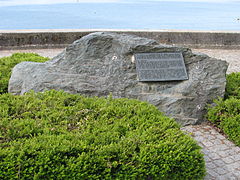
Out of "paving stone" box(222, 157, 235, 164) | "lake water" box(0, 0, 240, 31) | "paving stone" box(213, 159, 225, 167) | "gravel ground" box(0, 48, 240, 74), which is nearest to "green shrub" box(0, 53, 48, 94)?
"gravel ground" box(0, 48, 240, 74)

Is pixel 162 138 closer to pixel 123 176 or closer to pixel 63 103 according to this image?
pixel 123 176

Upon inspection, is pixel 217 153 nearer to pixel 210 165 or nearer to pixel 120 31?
pixel 210 165

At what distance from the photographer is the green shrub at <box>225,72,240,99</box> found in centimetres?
660

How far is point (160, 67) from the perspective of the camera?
20.5 ft

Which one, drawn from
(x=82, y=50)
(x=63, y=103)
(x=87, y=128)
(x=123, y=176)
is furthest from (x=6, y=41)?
(x=123, y=176)

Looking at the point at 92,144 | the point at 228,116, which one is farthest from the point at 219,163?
the point at 92,144

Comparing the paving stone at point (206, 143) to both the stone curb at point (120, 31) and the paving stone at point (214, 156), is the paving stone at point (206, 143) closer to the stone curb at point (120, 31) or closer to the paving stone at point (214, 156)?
the paving stone at point (214, 156)

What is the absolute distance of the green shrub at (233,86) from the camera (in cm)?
660

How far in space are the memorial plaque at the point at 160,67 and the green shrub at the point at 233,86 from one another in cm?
118

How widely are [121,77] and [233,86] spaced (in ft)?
8.58

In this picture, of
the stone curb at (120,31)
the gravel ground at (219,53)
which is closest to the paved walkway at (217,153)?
the gravel ground at (219,53)

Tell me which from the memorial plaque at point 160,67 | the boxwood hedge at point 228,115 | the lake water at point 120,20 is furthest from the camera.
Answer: the lake water at point 120,20

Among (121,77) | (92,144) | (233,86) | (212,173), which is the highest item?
(121,77)

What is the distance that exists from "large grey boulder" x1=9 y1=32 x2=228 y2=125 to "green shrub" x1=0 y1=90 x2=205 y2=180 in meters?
1.38
